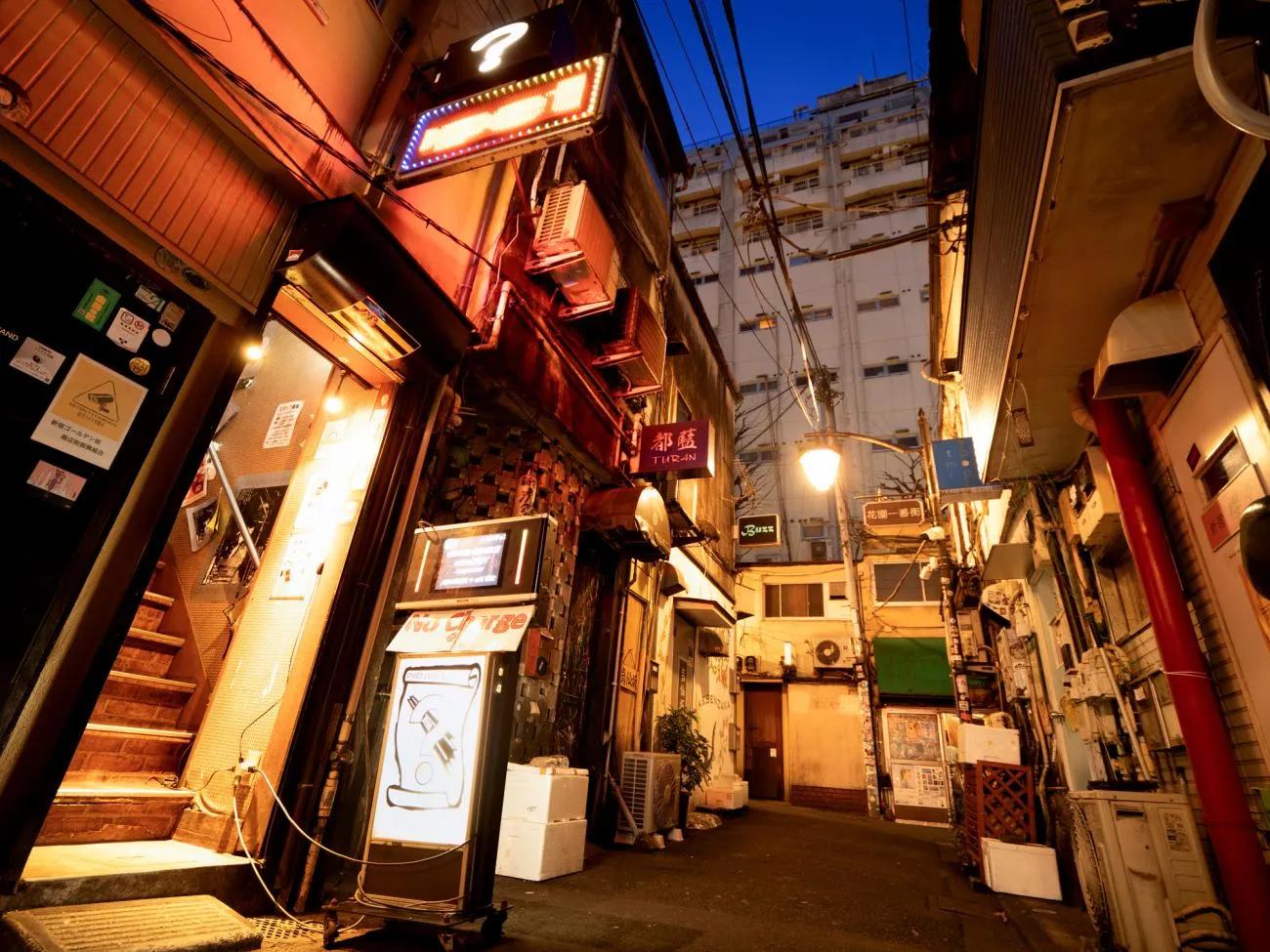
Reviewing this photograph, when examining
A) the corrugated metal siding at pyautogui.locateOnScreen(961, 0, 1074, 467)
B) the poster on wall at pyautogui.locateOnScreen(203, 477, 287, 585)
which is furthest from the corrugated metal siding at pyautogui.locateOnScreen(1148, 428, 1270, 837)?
the poster on wall at pyautogui.locateOnScreen(203, 477, 287, 585)

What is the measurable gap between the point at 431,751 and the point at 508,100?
590cm

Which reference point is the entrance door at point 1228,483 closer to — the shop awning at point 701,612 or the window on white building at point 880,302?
the shop awning at point 701,612

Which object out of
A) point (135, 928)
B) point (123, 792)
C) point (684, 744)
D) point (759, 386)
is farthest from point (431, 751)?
point (759, 386)

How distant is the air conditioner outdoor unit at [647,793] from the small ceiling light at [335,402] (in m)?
6.68

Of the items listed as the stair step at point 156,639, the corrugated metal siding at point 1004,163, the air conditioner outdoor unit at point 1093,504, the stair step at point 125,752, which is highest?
the corrugated metal siding at point 1004,163

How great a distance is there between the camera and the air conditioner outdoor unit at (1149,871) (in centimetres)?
416

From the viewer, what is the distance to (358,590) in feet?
17.2

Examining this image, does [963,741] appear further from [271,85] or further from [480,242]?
[271,85]

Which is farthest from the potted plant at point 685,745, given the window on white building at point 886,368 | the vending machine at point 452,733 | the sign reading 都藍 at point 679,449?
the window on white building at point 886,368

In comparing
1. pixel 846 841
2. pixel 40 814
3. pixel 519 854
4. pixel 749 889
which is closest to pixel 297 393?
pixel 40 814

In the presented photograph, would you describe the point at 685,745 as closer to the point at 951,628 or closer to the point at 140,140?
the point at 951,628

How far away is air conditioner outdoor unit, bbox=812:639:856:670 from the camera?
2048cm

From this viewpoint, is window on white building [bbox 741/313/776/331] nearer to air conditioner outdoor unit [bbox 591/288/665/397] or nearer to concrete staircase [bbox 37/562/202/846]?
air conditioner outdoor unit [bbox 591/288/665/397]

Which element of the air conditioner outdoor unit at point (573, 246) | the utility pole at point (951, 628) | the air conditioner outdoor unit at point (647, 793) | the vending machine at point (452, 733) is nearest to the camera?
the vending machine at point (452, 733)
